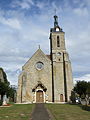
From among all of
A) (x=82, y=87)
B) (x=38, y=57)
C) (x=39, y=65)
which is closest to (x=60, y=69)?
(x=39, y=65)

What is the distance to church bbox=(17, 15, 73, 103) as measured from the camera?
131ft

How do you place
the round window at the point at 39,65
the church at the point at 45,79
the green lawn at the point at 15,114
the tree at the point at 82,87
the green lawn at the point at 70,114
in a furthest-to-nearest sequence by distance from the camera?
1. the round window at the point at 39,65
2. the church at the point at 45,79
3. the tree at the point at 82,87
4. the green lawn at the point at 15,114
5. the green lawn at the point at 70,114

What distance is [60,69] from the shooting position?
138ft

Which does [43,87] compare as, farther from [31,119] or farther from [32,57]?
[31,119]

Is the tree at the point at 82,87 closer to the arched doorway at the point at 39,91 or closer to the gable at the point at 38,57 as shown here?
the arched doorway at the point at 39,91

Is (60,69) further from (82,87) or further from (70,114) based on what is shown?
(70,114)

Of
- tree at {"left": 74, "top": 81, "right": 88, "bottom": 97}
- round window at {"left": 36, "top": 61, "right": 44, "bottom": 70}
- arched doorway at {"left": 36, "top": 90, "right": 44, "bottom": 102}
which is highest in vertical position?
round window at {"left": 36, "top": 61, "right": 44, "bottom": 70}

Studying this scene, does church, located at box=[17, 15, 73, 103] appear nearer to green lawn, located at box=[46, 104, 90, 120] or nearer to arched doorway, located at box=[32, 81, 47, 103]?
arched doorway, located at box=[32, 81, 47, 103]

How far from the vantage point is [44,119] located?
1230cm

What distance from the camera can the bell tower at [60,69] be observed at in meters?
39.9

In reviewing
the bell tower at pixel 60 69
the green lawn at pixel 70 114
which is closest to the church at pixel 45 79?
the bell tower at pixel 60 69

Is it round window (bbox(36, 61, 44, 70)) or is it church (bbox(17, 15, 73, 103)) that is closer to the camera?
church (bbox(17, 15, 73, 103))

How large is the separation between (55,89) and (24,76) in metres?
7.52

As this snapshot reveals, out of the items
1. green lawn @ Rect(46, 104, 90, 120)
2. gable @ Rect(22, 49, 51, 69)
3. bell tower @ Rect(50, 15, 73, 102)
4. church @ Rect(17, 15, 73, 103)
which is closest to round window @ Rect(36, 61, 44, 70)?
church @ Rect(17, 15, 73, 103)
